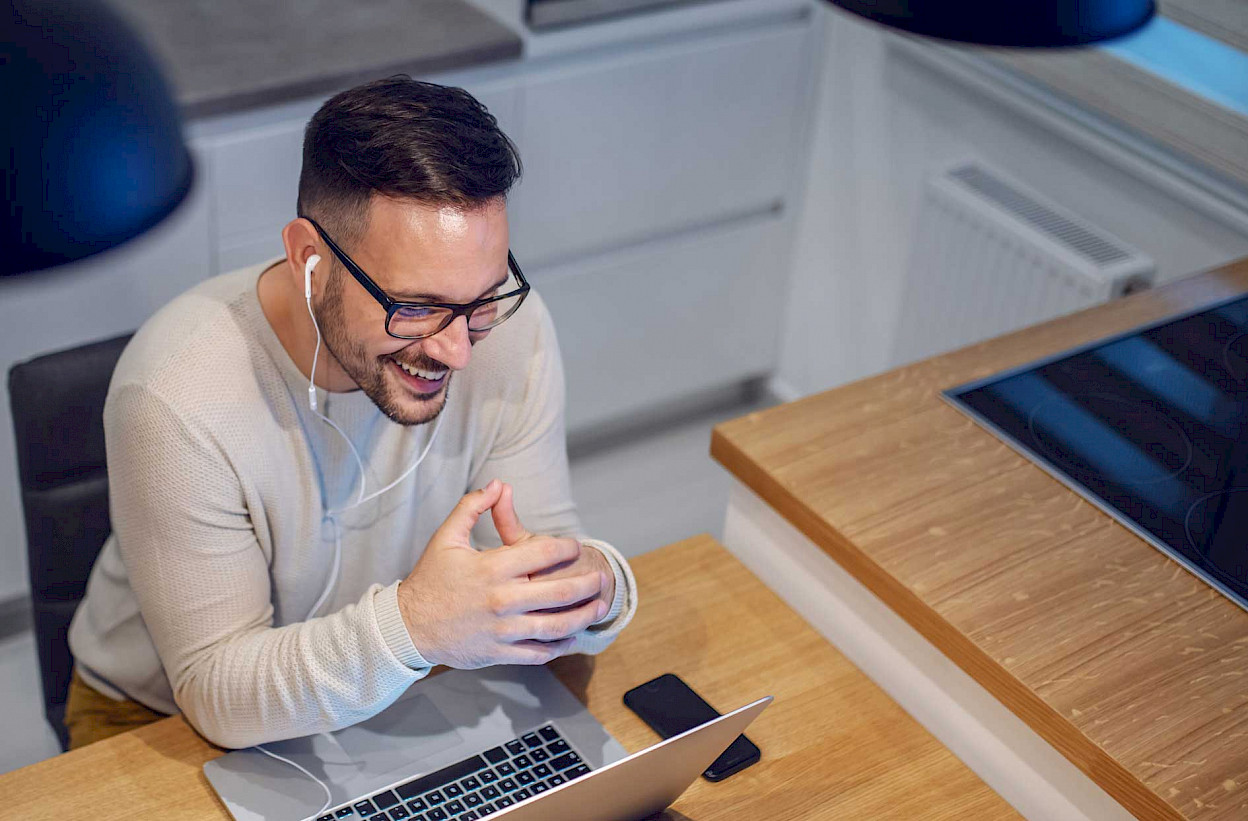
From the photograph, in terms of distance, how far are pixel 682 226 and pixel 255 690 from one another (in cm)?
176

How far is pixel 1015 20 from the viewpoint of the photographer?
0.96 meters

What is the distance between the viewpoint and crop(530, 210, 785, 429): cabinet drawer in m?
2.70

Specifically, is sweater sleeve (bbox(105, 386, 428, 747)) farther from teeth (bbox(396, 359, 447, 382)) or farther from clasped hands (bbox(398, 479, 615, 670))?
teeth (bbox(396, 359, 447, 382))

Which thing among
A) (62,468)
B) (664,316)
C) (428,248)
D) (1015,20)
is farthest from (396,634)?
(664,316)

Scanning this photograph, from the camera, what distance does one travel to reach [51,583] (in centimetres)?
147

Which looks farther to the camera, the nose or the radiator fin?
the radiator fin

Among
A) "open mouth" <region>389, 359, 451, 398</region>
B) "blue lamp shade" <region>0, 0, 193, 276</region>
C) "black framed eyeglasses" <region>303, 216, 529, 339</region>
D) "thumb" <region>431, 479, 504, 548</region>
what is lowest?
"thumb" <region>431, 479, 504, 548</region>

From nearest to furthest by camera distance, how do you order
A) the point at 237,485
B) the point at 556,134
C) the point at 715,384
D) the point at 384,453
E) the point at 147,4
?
1. the point at 237,485
2. the point at 384,453
3. the point at 147,4
4. the point at 556,134
5. the point at 715,384

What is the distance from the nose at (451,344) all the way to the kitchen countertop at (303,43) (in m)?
0.97

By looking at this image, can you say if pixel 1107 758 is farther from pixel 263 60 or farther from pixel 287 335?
pixel 263 60

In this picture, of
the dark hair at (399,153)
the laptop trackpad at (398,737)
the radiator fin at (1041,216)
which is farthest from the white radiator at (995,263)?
the laptop trackpad at (398,737)

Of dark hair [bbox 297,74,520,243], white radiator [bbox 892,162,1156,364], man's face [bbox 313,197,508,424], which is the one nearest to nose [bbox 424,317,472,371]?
man's face [bbox 313,197,508,424]

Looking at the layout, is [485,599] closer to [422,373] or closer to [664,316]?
[422,373]

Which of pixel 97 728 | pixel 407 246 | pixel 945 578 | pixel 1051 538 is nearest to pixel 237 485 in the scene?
pixel 407 246
